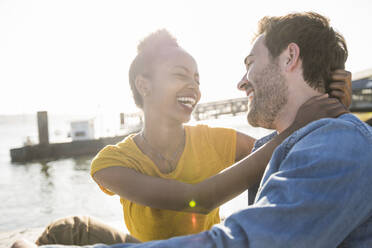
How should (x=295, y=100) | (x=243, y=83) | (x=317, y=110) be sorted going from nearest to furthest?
1. (x=317, y=110)
2. (x=295, y=100)
3. (x=243, y=83)

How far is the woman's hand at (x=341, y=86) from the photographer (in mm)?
1577

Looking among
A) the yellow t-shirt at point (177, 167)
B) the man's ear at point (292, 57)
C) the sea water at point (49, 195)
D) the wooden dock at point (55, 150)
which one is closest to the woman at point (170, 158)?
the yellow t-shirt at point (177, 167)

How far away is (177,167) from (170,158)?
0.15 meters

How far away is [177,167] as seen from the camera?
215 cm

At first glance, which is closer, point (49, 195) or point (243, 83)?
point (243, 83)

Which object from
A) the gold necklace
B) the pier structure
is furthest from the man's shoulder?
the pier structure

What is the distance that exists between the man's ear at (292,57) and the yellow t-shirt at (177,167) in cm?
89

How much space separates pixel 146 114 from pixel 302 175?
1.66 metres

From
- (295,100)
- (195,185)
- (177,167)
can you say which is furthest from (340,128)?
(177,167)

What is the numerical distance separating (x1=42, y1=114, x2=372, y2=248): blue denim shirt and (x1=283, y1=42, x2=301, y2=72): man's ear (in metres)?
0.69

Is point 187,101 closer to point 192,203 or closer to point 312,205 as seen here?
point 192,203

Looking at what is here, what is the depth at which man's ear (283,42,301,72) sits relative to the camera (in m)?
1.59

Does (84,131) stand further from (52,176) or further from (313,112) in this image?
(313,112)

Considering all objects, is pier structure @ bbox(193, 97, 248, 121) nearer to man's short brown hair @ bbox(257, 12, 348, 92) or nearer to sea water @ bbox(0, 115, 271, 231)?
sea water @ bbox(0, 115, 271, 231)
